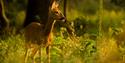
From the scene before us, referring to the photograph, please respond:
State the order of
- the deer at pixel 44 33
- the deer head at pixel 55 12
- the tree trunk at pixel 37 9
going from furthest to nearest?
the tree trunk at pixel 37 9 < the deer at pixel 44 33 < the deer head at pixel 55 12

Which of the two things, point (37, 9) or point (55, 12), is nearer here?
point (55, 12)

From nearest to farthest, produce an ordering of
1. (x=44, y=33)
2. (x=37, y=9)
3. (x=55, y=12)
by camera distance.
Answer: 1. (x=55, y=12)
2. (x=44, y=33)
3. (x=37, y=9)

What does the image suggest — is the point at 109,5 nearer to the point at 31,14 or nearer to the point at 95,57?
the point at 31,14

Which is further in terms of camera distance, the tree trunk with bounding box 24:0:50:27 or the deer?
the tree trunk with bounding box 24:0:50:27

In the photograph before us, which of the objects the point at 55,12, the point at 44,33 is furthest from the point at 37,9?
the point at 55,12

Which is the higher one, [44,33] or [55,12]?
[55,12]

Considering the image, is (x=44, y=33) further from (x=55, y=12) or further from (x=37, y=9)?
(x=37, y=9)

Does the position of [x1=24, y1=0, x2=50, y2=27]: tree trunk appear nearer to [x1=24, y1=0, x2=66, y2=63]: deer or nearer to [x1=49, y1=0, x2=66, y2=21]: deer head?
[x1=24, y1=0, x2=66, y2=63]: deer

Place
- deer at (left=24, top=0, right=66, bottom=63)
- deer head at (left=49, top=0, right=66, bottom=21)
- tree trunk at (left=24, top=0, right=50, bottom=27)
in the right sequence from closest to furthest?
deer head at (left=49, top=0, right=66, bottom=21) → deer at (left=24, top=0, right=66, bottom=63) → tree trunk at (left=24, top=0, right=50, bottom=27)

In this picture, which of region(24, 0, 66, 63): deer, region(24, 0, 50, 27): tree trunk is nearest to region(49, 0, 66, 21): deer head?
region(24, 0, 66, 63): deer

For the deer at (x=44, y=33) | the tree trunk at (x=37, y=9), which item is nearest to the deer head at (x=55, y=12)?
the deer at (x=44, y=33)

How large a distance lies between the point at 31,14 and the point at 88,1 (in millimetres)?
15558

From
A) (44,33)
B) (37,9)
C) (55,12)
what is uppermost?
(55,12)

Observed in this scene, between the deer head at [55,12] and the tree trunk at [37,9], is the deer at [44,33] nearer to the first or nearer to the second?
the deer head at [55,12]
